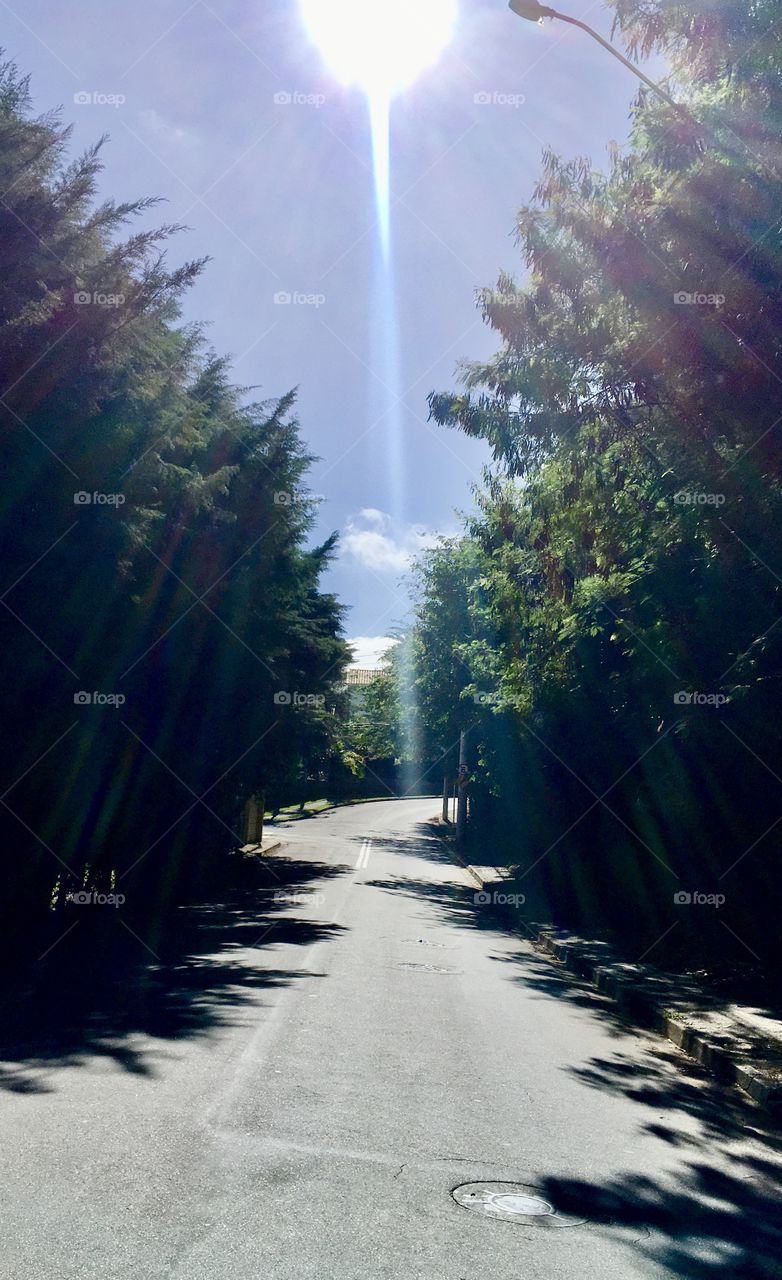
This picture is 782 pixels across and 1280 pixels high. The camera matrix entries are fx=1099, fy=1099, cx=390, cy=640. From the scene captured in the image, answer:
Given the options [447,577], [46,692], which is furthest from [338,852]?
[46,692]

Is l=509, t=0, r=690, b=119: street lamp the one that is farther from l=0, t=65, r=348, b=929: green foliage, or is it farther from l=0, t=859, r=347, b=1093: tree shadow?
l=0, t=859, r=347, b=1093: tree shadow

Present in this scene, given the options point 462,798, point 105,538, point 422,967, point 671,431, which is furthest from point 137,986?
point 462,798

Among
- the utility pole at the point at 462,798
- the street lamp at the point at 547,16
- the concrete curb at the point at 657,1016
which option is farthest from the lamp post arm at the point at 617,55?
the utility pole at the point at 462,798

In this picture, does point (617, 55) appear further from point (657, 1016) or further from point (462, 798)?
point (462, 798)

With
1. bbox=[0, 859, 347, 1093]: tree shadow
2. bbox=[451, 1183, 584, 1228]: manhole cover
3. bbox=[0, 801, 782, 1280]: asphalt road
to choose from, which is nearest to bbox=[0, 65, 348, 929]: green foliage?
bbox=[0, 859, 347, 1093]: tree shadow

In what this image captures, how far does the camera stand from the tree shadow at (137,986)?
7.41 meters

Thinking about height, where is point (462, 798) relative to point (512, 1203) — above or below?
above

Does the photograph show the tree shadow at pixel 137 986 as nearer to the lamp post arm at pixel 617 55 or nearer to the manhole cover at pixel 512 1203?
the manhole cover at pixel 512 1203

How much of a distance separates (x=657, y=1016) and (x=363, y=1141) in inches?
215

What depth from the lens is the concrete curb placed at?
7.83 metres

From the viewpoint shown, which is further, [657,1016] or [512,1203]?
[657,1016]

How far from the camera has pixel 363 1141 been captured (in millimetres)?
5684

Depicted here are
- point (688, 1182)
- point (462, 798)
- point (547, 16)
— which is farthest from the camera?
point (462, 798)

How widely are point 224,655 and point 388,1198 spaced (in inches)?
582
